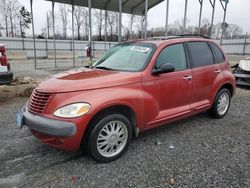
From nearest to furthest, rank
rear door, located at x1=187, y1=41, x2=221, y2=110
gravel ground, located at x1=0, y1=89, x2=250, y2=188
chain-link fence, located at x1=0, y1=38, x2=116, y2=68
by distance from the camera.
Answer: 1. gravel ground, located at x1=0, y1=89, x2=250, y2=188
2. rear door, located at x1=187, y1=41, x2=221, y2=110
3. chain-link fence, located at x1=0, y1=38, x2=116, y2=68

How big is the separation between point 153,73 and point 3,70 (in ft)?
20.7

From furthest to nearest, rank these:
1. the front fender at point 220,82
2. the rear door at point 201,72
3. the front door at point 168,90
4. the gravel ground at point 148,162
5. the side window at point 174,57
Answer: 1. the front fender at point 220,82
2. the rear door at point 201,72
3. the side window at point 174,57
4. the front door at point 168,90
5. the gravel ground at point 148,162

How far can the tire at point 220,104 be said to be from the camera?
5.20 meters

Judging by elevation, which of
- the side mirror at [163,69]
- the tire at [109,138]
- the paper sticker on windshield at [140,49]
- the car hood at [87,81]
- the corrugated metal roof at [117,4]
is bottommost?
the tire at [109,138]

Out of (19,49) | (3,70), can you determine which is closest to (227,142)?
(3,70)

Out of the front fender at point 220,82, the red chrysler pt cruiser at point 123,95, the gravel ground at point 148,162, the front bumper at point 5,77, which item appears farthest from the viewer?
the front bumper at point 5,77

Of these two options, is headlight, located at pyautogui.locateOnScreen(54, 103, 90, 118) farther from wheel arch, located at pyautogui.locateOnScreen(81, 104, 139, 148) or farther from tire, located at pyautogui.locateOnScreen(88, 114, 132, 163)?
tire, located at pyautogui.locateOnScreen(88, 114, 132, 163)

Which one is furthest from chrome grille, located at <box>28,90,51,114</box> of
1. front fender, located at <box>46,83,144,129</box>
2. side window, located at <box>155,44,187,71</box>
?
side window, located at <box>155,44,187,71</box>

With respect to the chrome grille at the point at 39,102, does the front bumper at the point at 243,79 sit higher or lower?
lower

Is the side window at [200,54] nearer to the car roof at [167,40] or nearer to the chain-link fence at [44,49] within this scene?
the car roof at [167,40]

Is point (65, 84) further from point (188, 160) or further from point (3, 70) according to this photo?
point (3, 70)

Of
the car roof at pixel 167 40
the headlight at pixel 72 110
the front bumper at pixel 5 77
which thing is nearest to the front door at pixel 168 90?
the car roof at pixel 167 40

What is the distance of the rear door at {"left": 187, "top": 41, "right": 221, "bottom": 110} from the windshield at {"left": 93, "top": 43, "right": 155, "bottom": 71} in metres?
1.06

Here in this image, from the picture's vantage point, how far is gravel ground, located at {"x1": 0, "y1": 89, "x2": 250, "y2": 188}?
2941 millimetres
